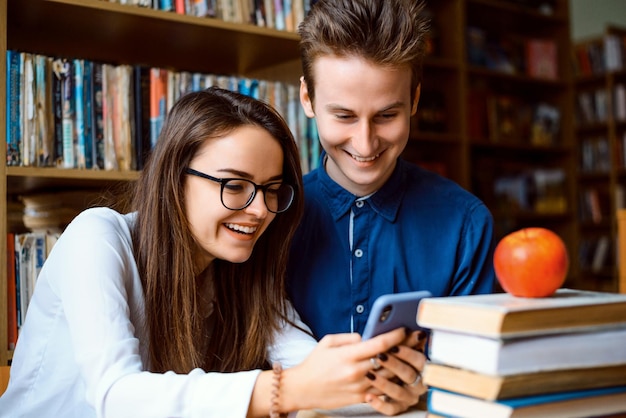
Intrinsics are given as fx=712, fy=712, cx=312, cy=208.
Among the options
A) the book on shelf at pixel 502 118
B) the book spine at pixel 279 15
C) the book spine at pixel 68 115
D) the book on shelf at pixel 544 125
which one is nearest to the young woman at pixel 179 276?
the book spine at pixel 68 115

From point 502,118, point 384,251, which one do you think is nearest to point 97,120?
point 384,251

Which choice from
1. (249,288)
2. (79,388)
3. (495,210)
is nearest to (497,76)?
(495,210)

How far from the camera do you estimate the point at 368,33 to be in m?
1.40

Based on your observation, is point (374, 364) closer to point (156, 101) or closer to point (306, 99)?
point (306, 99)

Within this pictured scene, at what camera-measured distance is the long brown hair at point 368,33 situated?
1.38 m

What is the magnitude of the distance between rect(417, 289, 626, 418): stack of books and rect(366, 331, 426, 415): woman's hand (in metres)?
0.11

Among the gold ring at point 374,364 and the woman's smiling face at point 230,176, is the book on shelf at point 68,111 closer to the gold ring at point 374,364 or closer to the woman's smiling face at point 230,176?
the woman's smiling face at point 230,176

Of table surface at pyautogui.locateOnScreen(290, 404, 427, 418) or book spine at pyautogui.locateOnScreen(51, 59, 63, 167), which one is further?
book spine at pyautogui.locateOnScreen(51, 59, 63, 167)

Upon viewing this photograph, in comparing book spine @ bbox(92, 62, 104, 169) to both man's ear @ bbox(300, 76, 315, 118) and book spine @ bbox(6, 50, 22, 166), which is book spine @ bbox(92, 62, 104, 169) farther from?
man's ear @ bbox(300, 76, 315, 118)

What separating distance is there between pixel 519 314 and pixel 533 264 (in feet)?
0.38

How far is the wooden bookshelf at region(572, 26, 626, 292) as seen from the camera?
18.3 feet

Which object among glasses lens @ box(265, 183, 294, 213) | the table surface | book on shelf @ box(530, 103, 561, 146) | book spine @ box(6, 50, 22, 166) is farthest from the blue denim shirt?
book on shelf @ box(530, 103, 561, 146)

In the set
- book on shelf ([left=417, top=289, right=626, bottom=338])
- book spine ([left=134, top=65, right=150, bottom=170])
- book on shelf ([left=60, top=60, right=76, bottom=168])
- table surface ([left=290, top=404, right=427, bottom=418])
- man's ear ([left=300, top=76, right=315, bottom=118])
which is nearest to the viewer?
book on shelf ([left=417, top=289, right=626, bottom=338])

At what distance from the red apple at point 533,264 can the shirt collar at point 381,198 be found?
0.67 m
